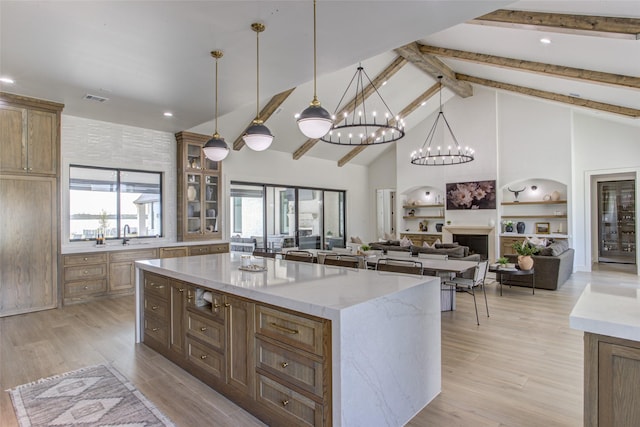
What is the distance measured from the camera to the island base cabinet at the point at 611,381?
1.36 metres

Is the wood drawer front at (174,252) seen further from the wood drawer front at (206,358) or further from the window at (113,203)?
the wood drawer front at (206,358)

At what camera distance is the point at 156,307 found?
3.40m

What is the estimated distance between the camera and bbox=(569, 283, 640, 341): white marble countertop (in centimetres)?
134

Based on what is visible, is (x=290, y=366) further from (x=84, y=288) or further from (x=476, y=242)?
(x=476, y=242)

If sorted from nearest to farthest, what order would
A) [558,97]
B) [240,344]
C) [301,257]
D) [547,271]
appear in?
[240,344] < [301,257] < [547,271] < [558,97]

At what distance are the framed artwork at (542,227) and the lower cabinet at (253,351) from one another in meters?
8.95

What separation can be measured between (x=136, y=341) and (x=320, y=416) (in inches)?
107

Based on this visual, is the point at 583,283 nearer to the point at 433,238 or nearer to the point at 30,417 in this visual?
the point at 433,238

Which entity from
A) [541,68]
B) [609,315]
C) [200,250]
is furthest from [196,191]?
[609,315]

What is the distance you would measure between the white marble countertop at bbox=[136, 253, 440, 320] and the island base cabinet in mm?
975

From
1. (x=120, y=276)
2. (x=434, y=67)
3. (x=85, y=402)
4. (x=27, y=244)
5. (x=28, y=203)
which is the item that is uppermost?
(x=434, y=67)

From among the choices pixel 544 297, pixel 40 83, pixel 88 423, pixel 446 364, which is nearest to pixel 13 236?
pixel 40 83

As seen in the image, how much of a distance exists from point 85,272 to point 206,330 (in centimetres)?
391

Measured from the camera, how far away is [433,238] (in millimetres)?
10453
